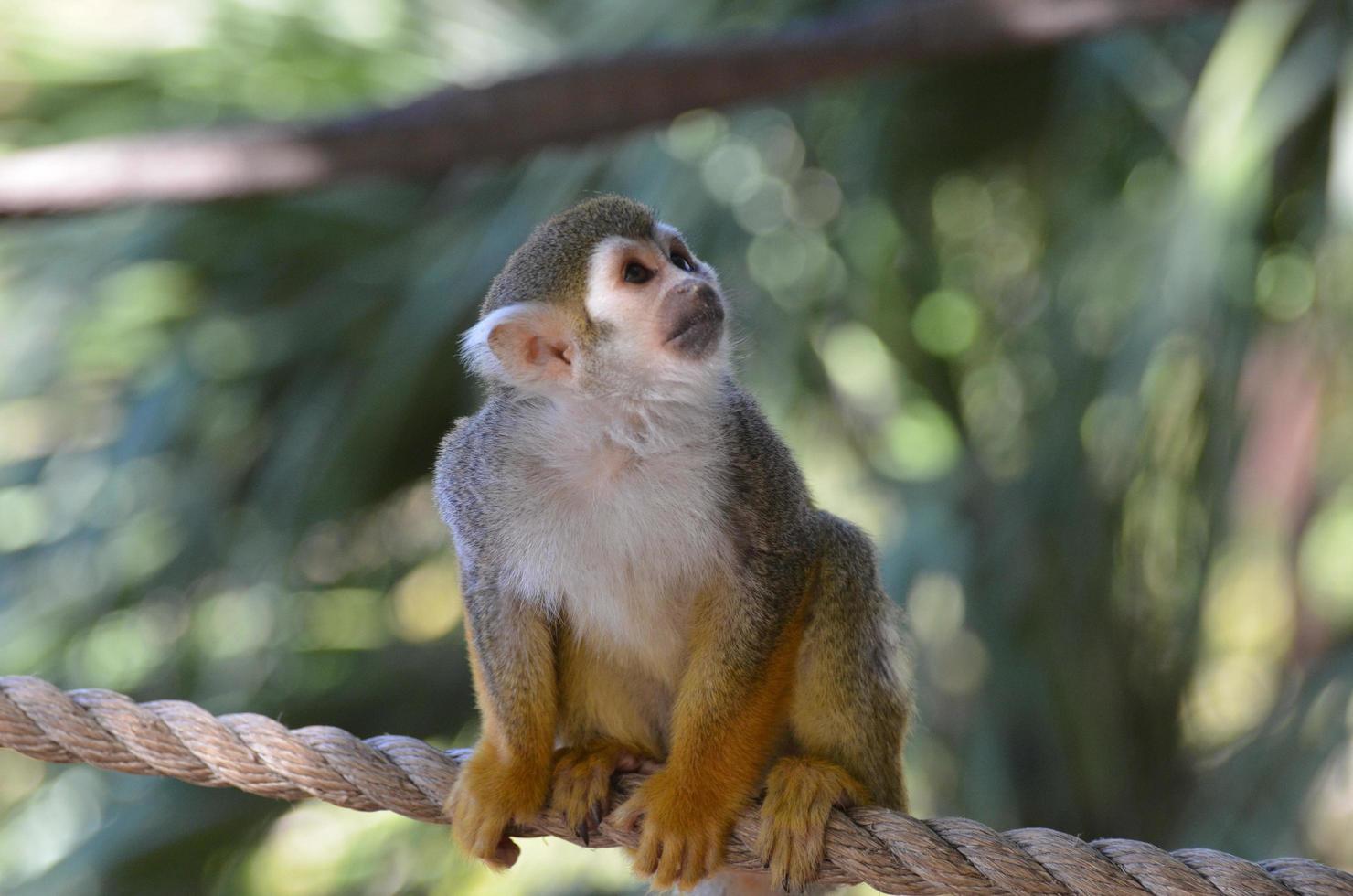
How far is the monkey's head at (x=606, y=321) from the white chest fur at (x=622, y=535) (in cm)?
10

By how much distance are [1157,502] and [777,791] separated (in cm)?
280

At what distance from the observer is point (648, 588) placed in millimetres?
2123

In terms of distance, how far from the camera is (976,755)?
170 inches

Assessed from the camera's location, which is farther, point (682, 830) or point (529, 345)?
point (529, 345)

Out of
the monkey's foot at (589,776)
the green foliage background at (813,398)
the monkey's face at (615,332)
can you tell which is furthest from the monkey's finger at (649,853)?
the green foliage background at (813,398)

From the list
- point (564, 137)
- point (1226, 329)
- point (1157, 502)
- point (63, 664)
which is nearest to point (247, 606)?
point (63, 664)

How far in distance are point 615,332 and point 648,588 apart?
1.46ft

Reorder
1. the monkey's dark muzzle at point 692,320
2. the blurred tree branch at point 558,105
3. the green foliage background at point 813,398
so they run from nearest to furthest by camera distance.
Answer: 1. the monkey's dark muzzle at point 692,320
2. the blurred tree branch at point 558,105
3. the green foliage background at point 813,398

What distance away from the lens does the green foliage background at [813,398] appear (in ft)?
14.2

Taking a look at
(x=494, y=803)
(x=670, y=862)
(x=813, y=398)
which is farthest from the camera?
(x=813, y=398)

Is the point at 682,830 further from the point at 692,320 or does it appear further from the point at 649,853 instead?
the point at 692,320

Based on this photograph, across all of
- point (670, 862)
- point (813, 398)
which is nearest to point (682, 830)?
point (670, 862)

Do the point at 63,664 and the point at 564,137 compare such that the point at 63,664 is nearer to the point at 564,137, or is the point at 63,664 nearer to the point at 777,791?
the point at 564,137

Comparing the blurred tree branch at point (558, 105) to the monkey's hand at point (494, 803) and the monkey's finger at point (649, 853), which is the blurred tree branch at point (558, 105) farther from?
the monkey's finger at point (649, 853)
